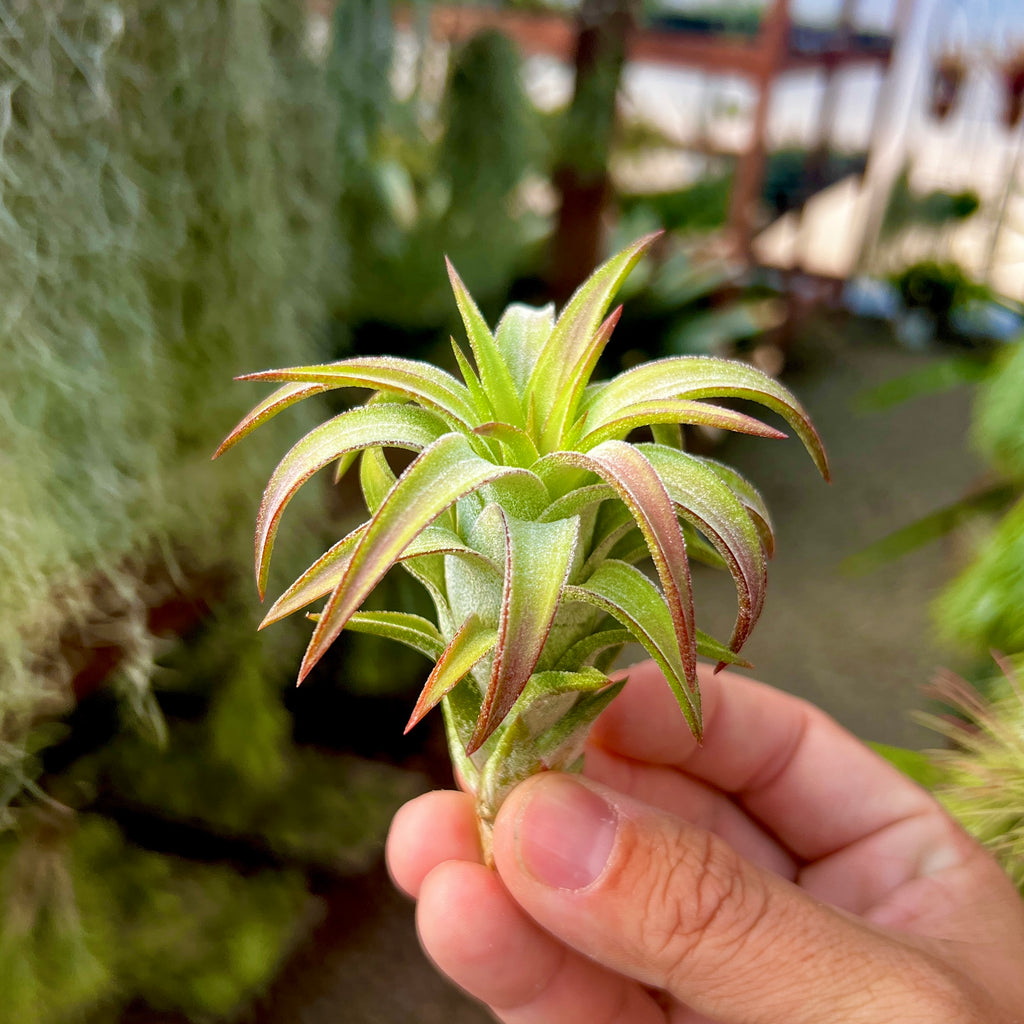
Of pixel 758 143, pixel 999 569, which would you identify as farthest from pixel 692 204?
pixel 999 569

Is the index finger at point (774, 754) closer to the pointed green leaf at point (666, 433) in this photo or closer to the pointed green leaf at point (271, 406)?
the pointed green leaf at point (666, 433)

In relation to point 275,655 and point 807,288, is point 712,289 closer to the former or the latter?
point 807,288

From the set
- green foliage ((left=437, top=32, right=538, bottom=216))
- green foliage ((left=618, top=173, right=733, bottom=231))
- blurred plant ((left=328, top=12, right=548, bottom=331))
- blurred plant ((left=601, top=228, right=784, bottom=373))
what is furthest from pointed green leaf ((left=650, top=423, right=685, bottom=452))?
green foliage ((left=618, top=173, right=733, bottom=231))

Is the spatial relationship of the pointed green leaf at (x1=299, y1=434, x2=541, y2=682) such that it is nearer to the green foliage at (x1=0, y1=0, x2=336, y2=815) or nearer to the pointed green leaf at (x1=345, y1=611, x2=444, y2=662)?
the pointed green leaf at (x1=345, y1=611, x2=444, y2=662)

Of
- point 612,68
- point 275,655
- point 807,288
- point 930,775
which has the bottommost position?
point 275,655

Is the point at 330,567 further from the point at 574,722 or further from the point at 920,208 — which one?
the point at 920,208

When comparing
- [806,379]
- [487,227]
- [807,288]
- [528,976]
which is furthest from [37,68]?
[807,288]
